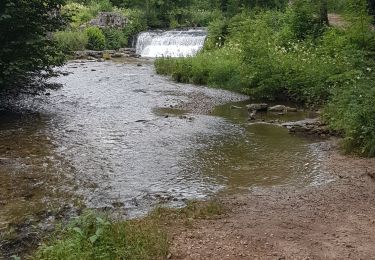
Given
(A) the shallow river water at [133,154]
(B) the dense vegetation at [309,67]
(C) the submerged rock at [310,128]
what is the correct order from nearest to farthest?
(A) the shallow river water at [133,154], (B) the dense vegetation at [309,67], (C) the submerged rock at [310,128]

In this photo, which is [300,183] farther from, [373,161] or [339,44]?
[339,44]

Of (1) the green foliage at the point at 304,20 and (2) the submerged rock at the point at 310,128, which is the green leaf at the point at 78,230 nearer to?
(2) the submerged rock at the point at 310,128

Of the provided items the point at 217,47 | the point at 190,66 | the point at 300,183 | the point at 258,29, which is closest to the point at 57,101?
the point at 190,66

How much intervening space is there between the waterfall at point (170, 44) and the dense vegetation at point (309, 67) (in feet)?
21.4

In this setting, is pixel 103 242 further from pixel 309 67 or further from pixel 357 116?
pixel 309 67

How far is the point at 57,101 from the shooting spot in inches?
634

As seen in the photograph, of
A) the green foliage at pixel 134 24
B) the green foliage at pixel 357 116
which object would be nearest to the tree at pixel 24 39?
the green foliage at pixel 357 116

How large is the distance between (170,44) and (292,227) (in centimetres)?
2592

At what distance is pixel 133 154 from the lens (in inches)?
411

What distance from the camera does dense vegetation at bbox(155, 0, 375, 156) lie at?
11.3m

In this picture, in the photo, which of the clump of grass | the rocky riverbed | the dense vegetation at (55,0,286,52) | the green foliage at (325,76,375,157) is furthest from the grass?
the dense vegetation at (55,0,286,52)

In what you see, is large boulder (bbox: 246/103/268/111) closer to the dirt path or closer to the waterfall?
the dirt path

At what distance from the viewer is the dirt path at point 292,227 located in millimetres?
5836

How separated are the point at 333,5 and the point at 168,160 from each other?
1528 cm
